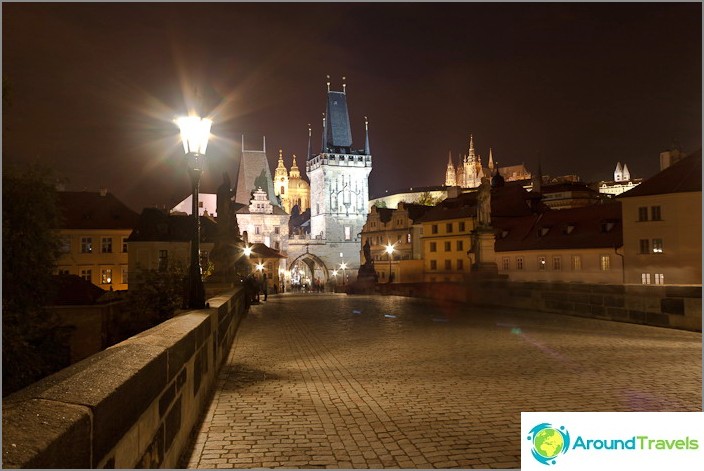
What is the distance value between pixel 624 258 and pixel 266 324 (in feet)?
100

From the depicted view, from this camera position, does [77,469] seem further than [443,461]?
No

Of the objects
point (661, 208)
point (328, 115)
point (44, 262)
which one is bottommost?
point (44, 262)

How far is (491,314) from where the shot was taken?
64.8ft

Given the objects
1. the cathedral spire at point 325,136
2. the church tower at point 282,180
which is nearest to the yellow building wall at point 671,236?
the cathedral spire at point 325,136

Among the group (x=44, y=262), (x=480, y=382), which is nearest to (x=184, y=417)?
(x=480, y=382)

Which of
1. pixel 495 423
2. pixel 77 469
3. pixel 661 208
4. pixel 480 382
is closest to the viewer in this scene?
pixel 77 469

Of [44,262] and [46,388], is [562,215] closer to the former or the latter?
[44,262]

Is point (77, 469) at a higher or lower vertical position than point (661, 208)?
lower

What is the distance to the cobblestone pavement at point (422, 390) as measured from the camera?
17.3ft

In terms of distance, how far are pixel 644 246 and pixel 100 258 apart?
145ft

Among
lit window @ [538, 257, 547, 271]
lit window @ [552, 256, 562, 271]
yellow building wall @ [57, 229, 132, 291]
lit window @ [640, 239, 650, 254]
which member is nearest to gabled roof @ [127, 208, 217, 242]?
yellow building wall @ [57, 229, 132, 291]

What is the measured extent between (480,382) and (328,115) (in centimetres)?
9914

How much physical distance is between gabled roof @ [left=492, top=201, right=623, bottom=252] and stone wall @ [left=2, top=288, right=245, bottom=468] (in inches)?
1571

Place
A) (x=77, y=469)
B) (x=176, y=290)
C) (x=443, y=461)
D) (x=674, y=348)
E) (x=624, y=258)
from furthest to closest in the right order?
(x=624, y=258), (x=176, y=290), (x=674, y=348), (x=443, y=461), (x=77, y=469)
